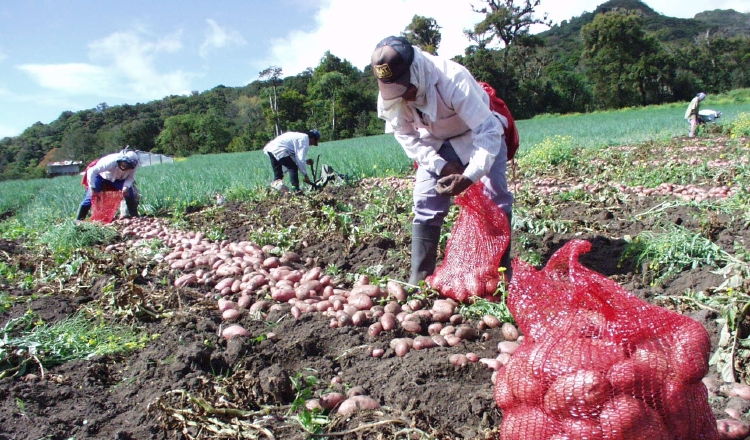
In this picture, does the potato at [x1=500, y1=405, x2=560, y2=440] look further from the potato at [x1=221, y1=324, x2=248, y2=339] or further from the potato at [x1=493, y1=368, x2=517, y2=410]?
the potato at [x1=221, y1=324, x2=248, y2=339]

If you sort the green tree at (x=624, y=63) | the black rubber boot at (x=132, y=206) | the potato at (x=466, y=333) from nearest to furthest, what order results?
the potato at (x=466, y=333) → the black rubber boot at (x=132, y=206) → the green tree at (x=624, y=63)

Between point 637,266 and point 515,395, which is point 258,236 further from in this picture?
point 515,395

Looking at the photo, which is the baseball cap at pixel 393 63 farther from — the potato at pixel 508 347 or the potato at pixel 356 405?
the potato at pixel 356 405

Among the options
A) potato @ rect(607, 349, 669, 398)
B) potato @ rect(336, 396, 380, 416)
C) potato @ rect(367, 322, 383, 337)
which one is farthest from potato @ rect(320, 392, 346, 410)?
potato @ rect(607, 349, 669, 398)

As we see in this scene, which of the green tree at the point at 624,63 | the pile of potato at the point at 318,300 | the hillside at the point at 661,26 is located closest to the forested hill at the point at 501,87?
the green tree at the point at 624,63

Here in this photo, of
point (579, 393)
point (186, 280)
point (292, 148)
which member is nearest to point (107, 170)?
point (292, 148)

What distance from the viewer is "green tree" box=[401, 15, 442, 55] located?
49.8 meters

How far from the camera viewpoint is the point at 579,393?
1220 mm

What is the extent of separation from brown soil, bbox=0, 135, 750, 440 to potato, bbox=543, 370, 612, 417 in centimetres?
32

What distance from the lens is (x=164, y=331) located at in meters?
2.59

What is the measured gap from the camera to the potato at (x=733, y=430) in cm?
134

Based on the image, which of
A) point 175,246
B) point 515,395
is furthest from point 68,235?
point 515,395

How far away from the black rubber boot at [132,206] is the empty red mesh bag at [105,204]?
0.13 m

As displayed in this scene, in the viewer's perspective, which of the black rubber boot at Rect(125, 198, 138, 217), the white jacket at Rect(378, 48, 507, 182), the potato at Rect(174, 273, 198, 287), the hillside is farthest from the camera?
the hillside
